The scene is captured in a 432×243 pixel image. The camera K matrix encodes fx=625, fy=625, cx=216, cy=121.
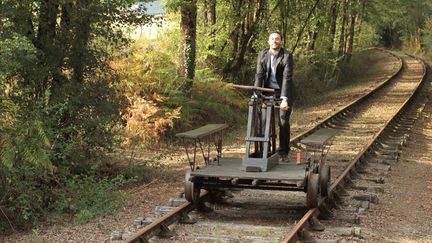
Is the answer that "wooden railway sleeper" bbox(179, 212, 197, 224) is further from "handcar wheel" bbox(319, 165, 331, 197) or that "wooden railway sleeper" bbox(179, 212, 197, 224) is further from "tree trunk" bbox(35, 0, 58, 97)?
"tree trunk" bbox(35, 0, 58, 97)

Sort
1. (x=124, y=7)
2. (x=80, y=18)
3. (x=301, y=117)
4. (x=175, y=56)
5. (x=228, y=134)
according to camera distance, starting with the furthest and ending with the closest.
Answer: (x=301, y=117), (x=175, y=56), (x=228, y=134), (x=124, y=7), (x=80, y=18)

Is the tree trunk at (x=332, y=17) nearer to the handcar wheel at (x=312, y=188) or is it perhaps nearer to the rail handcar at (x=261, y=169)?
the rail handcar at (x=261, y=169)

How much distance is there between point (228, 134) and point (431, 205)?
320 inches

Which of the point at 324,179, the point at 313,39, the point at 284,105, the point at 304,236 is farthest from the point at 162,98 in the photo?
the point at 313,39

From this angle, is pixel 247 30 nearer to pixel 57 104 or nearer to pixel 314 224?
pixel 57 104

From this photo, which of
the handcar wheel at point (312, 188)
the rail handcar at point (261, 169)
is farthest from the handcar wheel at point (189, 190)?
the handcar wheel at point (312, 188)

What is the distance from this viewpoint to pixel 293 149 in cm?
1421

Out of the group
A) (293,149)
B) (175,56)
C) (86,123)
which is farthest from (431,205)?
(175,56)

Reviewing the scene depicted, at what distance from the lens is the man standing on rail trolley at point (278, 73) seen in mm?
9133

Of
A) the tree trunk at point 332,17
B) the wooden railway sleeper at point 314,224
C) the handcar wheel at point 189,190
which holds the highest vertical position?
the tree trunk at point 332,17

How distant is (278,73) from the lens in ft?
30.7

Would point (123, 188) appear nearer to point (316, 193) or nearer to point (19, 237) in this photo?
point (19, 237)

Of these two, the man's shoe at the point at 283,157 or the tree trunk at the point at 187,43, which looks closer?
the man's shoe at the point at 283,157

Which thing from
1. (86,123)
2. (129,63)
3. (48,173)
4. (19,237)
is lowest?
(19,237)
